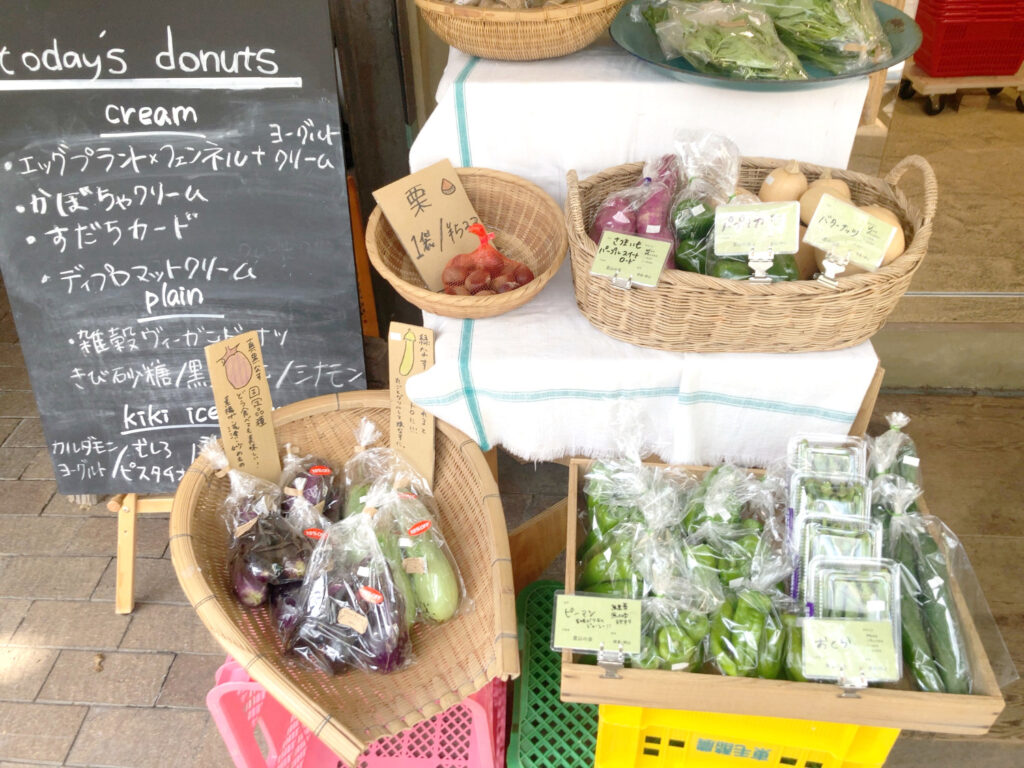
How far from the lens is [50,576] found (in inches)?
82.6

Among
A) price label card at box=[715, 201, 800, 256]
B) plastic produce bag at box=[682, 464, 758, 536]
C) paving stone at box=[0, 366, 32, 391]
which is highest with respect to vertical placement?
price label card at box=[715, 201, 800, 256]

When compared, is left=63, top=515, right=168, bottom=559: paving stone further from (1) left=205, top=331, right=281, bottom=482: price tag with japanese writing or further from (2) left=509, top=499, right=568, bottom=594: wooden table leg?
(2) left=509, top=499, right=568, bottom=594: wooden table leg

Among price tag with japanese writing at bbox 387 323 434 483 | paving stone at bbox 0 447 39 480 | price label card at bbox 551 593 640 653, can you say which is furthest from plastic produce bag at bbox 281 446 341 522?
paving stone at bbox 0 447 39 480

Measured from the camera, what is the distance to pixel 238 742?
4.48ft

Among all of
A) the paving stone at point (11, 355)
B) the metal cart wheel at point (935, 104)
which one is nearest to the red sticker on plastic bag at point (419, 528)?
the paving stone at point (11, 355)

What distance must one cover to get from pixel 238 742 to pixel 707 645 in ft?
2.79

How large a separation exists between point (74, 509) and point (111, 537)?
0.62 feet

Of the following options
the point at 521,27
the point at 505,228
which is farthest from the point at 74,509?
the point at 521,27

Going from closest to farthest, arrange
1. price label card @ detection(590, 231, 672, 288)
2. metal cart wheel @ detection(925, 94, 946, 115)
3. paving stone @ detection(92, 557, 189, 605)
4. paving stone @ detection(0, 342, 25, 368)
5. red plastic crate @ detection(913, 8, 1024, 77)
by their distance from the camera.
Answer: price label card @ detection(590, 231, 672, 288), paving stone @ detection(92, 557, 189, 605), paving stone @ detection(0, 342, 25, 368), red plastic crate @ detection(913, 8, 1024, 77), metal cart wheel @ detection(925, 94, 946, 115)

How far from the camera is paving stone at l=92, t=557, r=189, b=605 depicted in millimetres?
2053

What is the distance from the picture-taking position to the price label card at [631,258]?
4.14 ft

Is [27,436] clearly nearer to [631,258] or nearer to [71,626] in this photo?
[71,626]

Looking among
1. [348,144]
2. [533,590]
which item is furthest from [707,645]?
[348,144]

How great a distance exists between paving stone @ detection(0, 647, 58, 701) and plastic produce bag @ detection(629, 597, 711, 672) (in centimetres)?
156
